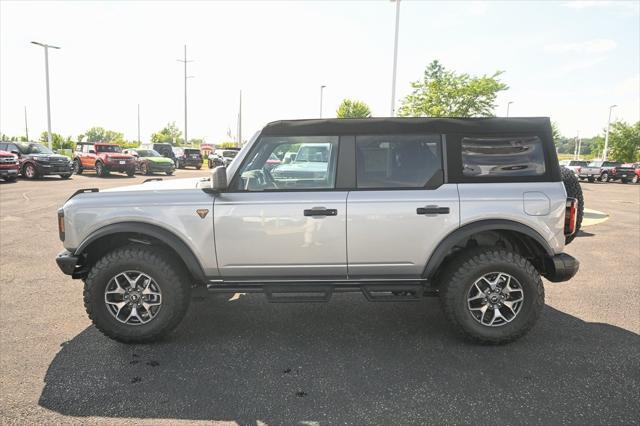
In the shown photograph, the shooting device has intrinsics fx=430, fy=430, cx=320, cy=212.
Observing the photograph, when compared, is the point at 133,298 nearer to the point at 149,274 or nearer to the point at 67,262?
the point at 149,274

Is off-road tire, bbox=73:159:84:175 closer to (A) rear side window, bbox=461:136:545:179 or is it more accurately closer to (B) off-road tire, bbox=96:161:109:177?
(B) off-road tire, bbox=96:161:109:177

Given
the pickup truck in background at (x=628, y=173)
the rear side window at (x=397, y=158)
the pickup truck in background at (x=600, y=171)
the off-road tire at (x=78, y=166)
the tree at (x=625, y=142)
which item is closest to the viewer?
the rear side window at (x=397, y=158)

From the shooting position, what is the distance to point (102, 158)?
77.4 feet

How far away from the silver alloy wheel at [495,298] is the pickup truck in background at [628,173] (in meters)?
35.3

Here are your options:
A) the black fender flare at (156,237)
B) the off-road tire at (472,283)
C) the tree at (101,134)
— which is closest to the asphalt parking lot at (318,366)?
the off-road tire at (472,283)

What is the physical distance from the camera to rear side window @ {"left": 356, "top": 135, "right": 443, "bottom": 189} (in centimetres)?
375

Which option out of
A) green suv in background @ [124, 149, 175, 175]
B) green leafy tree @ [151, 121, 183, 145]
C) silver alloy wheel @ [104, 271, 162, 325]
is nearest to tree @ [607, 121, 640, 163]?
green suv in background @ [124, 149, 175, 175]

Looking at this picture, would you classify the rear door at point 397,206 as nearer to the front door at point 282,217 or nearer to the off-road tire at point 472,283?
the front door at point 282,217

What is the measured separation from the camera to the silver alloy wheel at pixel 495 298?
3717mm

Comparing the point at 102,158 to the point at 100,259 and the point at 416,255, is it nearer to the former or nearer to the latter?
the point at 100,259

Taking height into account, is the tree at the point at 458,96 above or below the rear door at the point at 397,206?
above

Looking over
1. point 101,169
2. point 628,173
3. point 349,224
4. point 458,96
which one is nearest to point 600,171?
point 628,173

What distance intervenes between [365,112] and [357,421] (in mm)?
47914

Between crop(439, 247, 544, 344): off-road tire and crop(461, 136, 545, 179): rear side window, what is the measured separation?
0.71 m
